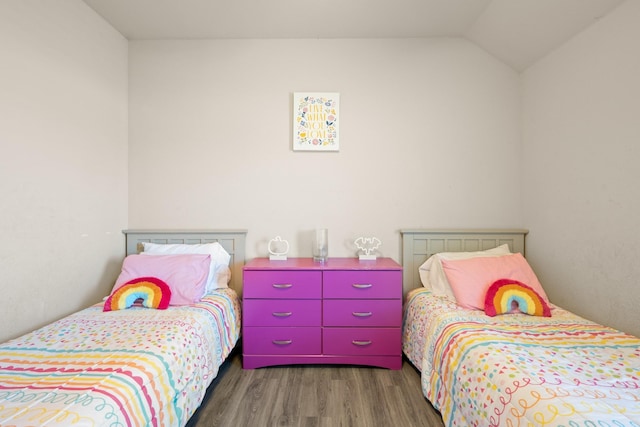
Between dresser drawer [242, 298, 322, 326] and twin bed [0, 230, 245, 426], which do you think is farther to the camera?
dresser drawer [242, 298, 322, 326]

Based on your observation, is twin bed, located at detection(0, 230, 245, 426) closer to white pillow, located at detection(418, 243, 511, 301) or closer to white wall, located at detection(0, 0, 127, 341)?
white wall, located at detection(0, 0, 127, 341)

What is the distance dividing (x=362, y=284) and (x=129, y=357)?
1.41 m

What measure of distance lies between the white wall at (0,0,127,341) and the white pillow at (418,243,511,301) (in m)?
2.44

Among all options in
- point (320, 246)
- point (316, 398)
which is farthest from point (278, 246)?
point (316, 398)

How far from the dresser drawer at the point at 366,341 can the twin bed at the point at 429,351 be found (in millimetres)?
128

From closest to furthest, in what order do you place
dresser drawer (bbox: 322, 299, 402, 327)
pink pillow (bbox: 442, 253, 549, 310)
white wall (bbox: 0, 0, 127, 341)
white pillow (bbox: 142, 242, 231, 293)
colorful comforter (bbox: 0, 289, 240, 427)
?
colorful comforter (bbox: 0, 289, 240, 427) → white wall (bbox: 0, 0, 127, 341) → pink pillow (bbox: 442, 253, 549, 310) → dresser drawer (bbox: 322, 299, 402, 327) → white pillow (bbox: 142, 242, 231, 293)

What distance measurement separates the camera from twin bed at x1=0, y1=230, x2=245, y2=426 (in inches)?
38.3

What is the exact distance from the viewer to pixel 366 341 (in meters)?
2.15

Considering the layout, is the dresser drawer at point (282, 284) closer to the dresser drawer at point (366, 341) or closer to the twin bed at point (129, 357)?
the twin bed at point (129, 357)

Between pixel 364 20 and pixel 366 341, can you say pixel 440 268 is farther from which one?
pixel 364 20

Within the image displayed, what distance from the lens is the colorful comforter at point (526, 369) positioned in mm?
996

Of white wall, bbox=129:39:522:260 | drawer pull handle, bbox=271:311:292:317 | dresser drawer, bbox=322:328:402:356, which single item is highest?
white wall, bbox=129:39:522:260

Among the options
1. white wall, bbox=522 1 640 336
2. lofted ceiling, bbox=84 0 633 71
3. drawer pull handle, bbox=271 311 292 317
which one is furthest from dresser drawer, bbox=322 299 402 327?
lofted ceiling, bbox=84 0 633 71

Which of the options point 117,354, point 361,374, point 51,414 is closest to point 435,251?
point 361,374
